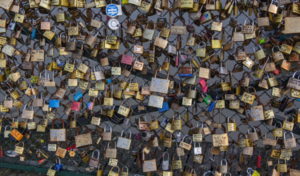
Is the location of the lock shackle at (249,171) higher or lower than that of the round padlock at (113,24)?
lower

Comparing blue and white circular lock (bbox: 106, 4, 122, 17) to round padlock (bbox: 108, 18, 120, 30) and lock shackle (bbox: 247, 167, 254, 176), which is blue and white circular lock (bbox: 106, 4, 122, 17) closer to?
round padlock (bbox: 108, 18, 120, 30)

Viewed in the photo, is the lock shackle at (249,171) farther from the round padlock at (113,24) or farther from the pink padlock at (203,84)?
the round padlock at (113,24)

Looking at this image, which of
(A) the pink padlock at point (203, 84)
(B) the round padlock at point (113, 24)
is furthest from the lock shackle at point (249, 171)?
(B) the round padlock at point (113, 24)

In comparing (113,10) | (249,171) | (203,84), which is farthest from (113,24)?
(249,171)

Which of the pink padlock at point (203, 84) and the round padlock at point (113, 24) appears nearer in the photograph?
the pink padlock at point (203, 84)

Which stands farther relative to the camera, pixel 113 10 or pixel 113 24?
pixel 113 24

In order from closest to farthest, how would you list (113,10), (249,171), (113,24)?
(113,10), (113,24), (249,171)

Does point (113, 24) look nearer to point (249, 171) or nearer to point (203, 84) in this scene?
point (203, 84)

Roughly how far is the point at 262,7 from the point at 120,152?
298 cm

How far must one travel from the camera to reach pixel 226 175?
409 cm

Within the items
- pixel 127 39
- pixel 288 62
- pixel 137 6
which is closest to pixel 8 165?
pixel 127 39

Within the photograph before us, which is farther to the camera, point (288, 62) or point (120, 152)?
point (120, 152)

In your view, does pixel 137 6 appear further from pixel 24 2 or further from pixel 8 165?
pixel 8 165

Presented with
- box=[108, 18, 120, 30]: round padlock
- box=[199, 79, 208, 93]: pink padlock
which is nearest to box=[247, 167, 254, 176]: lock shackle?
box=[199, 79, 208, 93]: pink padlock
